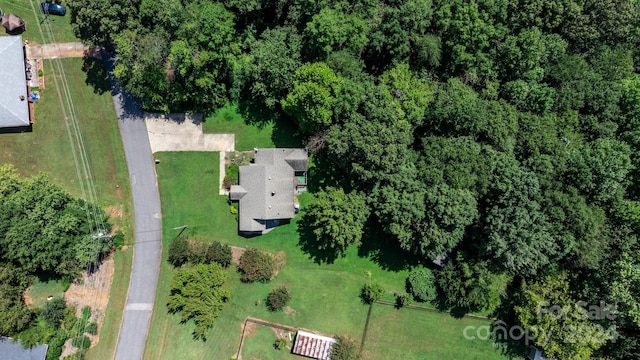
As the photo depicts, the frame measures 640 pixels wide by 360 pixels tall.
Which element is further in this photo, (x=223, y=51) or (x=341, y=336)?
(x=341, y=336)

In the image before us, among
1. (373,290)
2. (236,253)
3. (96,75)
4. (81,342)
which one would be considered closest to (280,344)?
(236,253)

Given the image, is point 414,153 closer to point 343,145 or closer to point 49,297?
point 343,145

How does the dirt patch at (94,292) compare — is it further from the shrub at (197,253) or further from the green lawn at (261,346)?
the green lawn at (261,346)

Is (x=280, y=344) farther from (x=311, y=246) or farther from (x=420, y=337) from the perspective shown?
(x=420, y=337)

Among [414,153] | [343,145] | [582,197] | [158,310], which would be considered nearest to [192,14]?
[343,145]

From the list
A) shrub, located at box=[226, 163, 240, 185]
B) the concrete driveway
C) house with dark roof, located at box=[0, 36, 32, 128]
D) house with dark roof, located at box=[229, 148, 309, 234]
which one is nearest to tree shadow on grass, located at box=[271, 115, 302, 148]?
house with dark roof, located at box=[229, 148, 309, 234]

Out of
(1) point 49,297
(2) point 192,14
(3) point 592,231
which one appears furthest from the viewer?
(1) point 49,297

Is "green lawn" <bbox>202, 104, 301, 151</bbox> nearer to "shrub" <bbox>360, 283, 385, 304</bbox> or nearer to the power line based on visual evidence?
the power line
